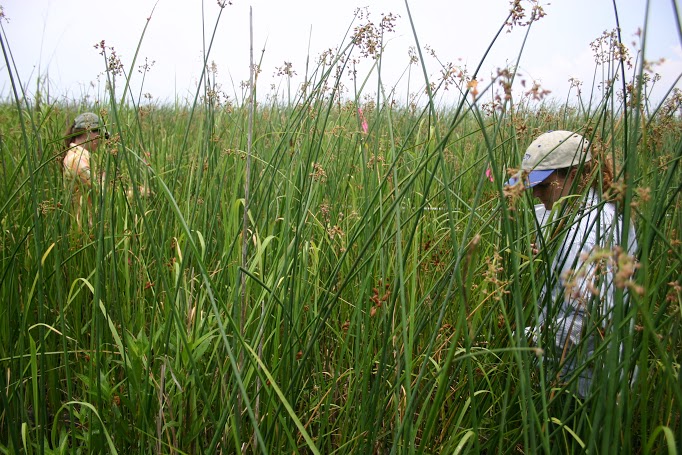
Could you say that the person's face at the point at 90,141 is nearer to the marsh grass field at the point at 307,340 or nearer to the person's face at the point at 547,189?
the marsh grass field at the point at 307,340

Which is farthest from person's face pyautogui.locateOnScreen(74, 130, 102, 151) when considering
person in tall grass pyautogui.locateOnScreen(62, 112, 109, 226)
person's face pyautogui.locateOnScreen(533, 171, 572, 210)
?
person's face pyautogui.locateOnScreen(533, 171, 572, 210)

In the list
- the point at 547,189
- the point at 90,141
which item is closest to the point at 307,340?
the point at 90,141

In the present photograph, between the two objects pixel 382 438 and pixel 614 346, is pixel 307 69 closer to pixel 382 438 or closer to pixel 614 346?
pixel 382 438

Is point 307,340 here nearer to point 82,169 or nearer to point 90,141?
point 90,141

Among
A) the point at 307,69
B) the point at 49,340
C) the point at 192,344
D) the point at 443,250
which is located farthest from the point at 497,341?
the point at 49,340

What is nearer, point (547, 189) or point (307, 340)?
point (307, 340)

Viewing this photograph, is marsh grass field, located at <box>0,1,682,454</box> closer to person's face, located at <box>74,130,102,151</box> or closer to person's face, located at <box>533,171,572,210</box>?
person's face, located at <box>74,130,102,151</box>

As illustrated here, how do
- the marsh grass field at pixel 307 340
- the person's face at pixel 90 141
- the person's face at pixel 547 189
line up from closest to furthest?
the marsh grass field at pixel 307 340
the person's face at pixel 90 141
the person's face at pixel 547 189

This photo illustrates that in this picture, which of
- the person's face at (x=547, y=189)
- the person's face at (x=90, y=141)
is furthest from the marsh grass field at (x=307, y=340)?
the person's face at (x=547, y=189)

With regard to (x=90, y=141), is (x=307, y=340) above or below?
below

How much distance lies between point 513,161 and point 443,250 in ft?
1.42

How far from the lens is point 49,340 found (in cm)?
167

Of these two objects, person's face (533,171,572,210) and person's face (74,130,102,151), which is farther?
person's face (533,171,572,210)

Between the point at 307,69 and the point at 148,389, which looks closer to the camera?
the point at 148,389
